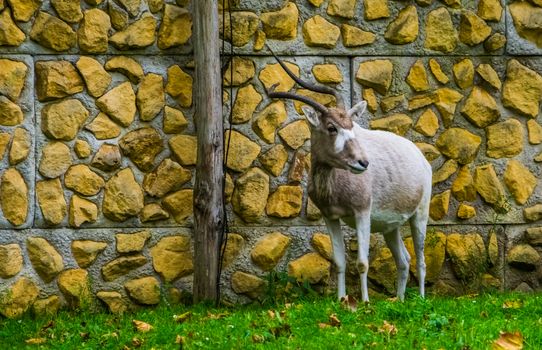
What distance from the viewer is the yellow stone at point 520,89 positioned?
10.0 metres

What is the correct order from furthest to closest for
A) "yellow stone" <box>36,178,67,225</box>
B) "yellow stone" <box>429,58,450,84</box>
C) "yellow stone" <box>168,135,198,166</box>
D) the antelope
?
"yellow stone" <box>429,58,450,84</box> → "yellow stone" <box>168,135,198,166</box> → "yellow stone" <box>36,178,67,225</box> → the antelope

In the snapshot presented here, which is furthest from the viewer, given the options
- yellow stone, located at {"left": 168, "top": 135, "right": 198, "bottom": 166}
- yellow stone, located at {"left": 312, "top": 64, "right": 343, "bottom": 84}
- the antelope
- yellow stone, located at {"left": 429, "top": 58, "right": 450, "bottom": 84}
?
yellow stone, located at {"left": 429, "top": 58, "right": 450, "bottom": 84}

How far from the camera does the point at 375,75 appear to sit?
32.1ft

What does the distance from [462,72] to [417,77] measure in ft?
1.47

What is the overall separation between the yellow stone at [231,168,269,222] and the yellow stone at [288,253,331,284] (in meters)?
0.55

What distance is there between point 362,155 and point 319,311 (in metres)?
1.32

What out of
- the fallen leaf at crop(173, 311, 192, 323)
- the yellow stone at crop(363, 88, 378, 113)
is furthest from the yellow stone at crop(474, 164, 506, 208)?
the fallen leaf at crop(173, 311, 192, 323)

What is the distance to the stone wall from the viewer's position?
9242 millimetres

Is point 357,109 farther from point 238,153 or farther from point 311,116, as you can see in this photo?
point 238,153

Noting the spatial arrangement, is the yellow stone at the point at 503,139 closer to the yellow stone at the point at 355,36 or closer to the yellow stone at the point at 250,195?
the yellow stone at the point at 355,36

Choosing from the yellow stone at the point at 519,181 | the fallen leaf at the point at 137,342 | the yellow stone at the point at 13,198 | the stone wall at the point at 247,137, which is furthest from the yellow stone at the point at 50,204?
the yellow stone at the point at 519,181

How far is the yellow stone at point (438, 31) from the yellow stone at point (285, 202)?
190 cm

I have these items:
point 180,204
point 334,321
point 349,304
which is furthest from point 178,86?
point 334,321

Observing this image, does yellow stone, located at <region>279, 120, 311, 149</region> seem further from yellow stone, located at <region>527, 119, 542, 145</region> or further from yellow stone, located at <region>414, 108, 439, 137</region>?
yellow stone, located at <region>527, 119, 542, 145</region>
